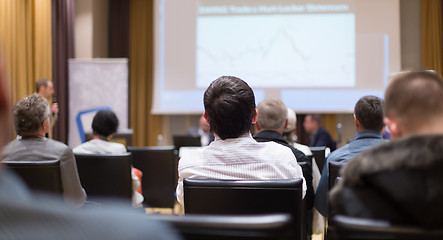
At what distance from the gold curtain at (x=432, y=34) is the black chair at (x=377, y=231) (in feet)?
23.0

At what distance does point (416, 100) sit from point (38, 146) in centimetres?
195

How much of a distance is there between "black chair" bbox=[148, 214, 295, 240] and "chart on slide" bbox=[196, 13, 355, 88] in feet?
19.9

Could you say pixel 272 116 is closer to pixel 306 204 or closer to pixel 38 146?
pixel 306 204

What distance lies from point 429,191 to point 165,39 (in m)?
6.46

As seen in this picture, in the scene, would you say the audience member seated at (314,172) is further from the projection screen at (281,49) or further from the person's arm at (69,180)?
the projection screen at (281,49)

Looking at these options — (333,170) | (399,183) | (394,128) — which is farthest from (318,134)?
(399,183)

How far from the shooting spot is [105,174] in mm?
2568

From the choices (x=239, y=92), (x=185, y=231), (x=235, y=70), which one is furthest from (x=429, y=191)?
(x=235, y=70)

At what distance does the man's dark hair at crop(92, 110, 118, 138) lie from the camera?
10.1 ft

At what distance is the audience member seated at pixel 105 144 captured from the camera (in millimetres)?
2854

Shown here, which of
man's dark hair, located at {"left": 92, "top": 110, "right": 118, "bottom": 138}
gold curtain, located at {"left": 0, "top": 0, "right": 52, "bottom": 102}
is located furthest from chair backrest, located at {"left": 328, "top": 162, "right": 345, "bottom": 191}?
gold curtain, located at {"left": 0, "top": 0, "right": 52, "bottom": 102}

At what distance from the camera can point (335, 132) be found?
7160 mm

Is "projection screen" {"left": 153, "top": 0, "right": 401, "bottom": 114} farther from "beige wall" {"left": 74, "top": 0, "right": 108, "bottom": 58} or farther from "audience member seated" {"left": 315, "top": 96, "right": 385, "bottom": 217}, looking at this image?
"audience member seated" {"left": 315, "top": 96, "right": 385, "bottom": 217}

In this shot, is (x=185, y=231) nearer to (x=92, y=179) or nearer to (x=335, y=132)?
(x=92, y=179)
